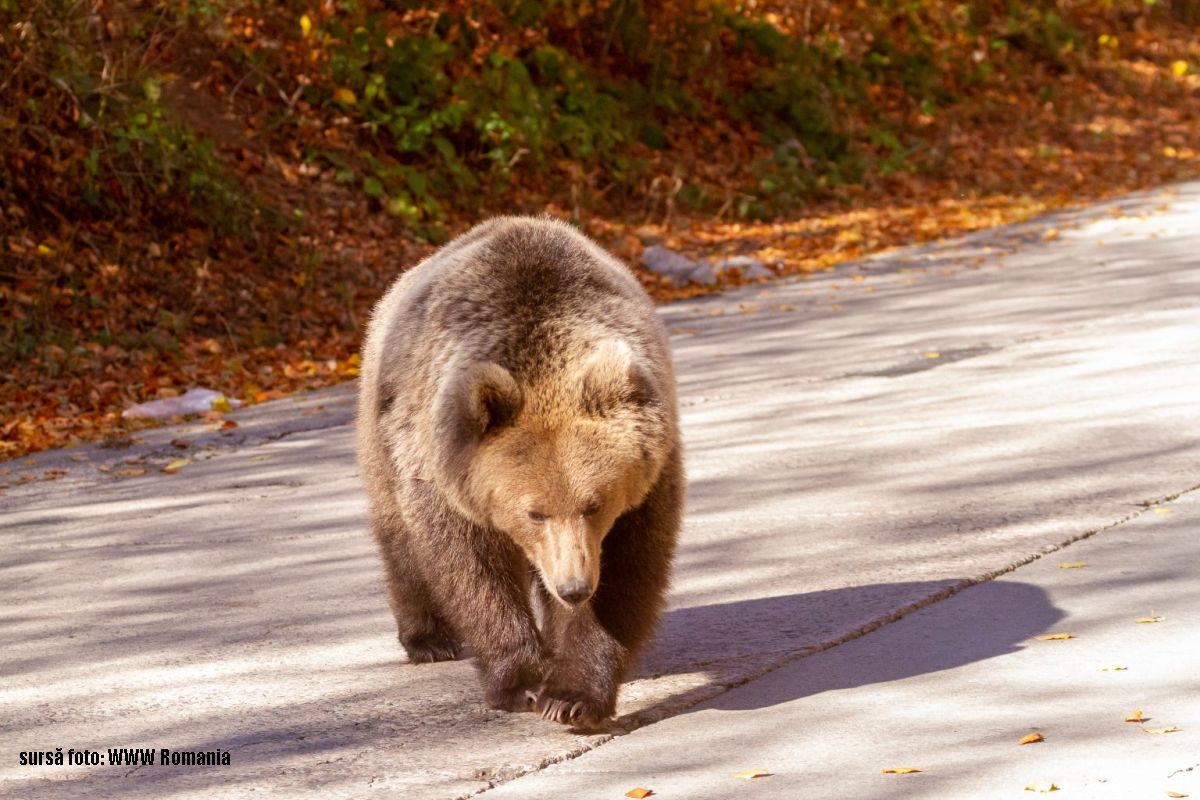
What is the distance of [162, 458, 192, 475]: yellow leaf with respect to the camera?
33.5 ft

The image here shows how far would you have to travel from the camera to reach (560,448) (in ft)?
16.5

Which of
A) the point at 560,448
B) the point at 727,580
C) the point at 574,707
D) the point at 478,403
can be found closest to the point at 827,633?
the point at 727,580

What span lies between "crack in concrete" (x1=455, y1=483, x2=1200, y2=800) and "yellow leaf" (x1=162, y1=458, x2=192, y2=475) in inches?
220

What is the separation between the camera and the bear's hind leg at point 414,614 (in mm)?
6094

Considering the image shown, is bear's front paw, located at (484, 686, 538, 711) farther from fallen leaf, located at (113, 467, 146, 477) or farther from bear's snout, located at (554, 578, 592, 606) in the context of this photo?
fallen leaf, located at (113, 467, 146, 477)

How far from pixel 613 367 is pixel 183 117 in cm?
1366

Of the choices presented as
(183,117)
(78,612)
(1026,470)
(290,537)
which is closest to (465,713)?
(78,612)

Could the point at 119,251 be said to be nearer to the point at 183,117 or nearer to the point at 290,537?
the point at 183,117

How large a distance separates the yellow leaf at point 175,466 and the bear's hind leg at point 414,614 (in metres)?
4.44

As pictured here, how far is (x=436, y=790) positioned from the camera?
4605mm

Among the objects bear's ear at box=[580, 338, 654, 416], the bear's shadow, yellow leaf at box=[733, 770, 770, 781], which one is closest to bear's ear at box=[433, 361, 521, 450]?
bear's ear at box=[580, 338, 654, 416]

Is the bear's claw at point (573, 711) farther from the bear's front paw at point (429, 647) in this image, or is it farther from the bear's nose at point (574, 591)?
the bear's front paw at point (429, 647)

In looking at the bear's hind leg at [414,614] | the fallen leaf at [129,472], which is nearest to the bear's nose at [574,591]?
the bear's hind leg at [414,614]

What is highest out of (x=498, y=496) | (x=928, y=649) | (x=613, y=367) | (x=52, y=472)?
(x=613, y=367)
